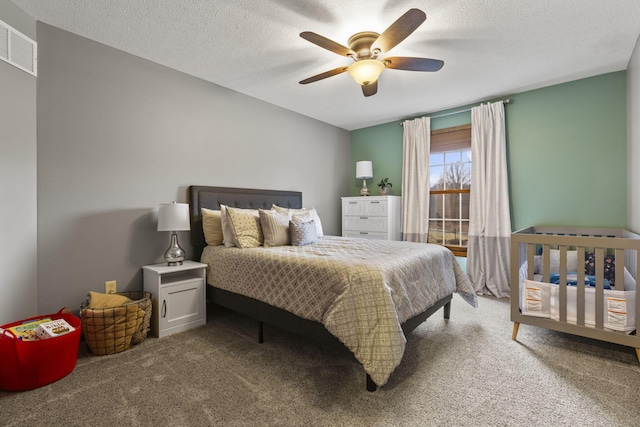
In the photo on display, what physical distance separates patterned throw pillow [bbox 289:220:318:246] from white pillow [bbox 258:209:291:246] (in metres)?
0.07

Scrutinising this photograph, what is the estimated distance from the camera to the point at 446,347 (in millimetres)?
2219

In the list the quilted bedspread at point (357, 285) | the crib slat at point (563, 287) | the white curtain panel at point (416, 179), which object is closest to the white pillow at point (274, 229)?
the quilted bedspread at point (357, 285)

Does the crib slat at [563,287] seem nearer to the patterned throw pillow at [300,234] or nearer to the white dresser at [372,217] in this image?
the patterned throw pillow at [300,234]

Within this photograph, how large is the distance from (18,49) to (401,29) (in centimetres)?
263

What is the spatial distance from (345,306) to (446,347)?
1.08 meters

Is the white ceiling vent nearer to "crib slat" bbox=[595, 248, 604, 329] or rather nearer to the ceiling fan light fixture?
the ceiling fan light fixture

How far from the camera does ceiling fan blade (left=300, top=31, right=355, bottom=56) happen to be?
1890 millimetres

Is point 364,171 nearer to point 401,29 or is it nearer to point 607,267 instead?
point 401,29

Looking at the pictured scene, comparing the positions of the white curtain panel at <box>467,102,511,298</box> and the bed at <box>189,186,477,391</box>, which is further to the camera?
the white curtain panel at <box>467,102,511,298</box>

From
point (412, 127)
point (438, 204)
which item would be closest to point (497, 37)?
point (412, 127)

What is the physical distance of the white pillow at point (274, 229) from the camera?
9.34ft

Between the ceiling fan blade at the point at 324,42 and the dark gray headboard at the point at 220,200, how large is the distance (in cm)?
188

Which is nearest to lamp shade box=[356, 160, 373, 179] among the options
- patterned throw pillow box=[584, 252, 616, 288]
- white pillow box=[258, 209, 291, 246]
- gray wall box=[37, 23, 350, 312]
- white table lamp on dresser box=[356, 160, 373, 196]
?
white table lamp on dresser box=[356, 160, 373, 196]

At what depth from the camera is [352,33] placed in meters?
2.32
